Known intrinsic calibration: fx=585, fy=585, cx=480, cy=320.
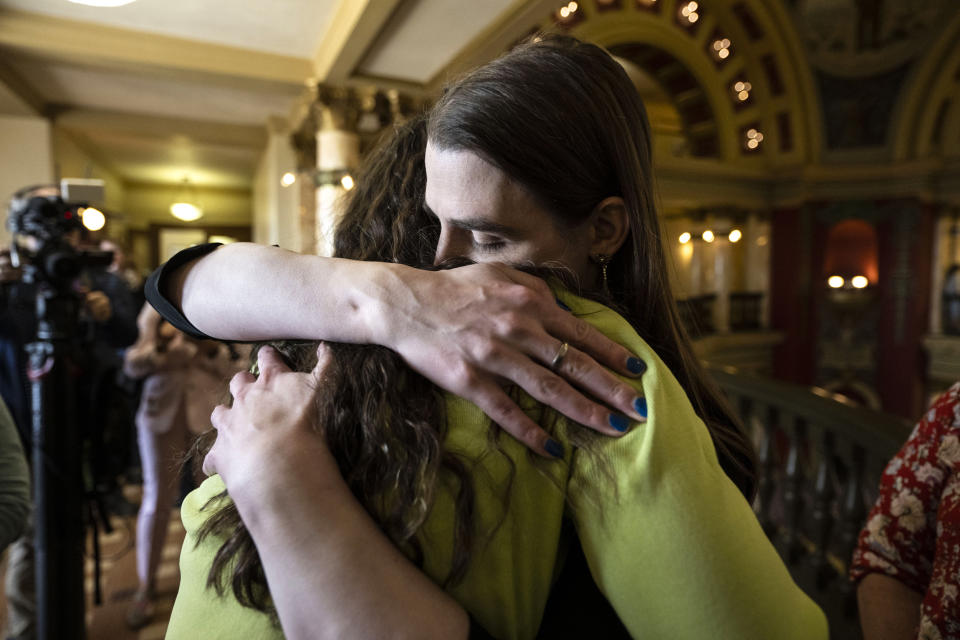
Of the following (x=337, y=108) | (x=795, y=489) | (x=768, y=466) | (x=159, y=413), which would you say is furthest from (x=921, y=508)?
(x=337, y=108)

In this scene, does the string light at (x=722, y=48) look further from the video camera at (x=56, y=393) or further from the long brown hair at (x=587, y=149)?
the long brown hair at (x=587, y=149)

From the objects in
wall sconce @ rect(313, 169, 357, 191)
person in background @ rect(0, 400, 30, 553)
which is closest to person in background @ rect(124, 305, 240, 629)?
person in background @ rect(0, 400, 30, 553)

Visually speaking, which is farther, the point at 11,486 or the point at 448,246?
the point at 11,486

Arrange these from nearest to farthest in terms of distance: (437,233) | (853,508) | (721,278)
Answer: (437,233)
(853,508)
(721,278)

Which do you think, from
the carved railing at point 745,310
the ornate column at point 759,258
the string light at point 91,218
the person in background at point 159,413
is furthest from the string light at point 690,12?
the string light at point 91,218

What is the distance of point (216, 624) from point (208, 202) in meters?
13.7

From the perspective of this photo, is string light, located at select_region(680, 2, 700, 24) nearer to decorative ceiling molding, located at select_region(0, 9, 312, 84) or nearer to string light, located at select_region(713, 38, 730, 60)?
string light, located at select_region(713, 38, 730, 60)

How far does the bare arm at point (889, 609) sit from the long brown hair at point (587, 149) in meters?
0.50

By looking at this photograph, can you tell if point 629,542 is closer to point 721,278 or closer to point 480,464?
point 480,464

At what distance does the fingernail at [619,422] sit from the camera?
1.90 ft

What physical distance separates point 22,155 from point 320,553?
308 inches

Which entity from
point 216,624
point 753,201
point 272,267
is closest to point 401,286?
point 272,267

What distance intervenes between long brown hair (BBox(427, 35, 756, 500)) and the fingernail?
24 cm

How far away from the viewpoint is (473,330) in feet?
2.04
